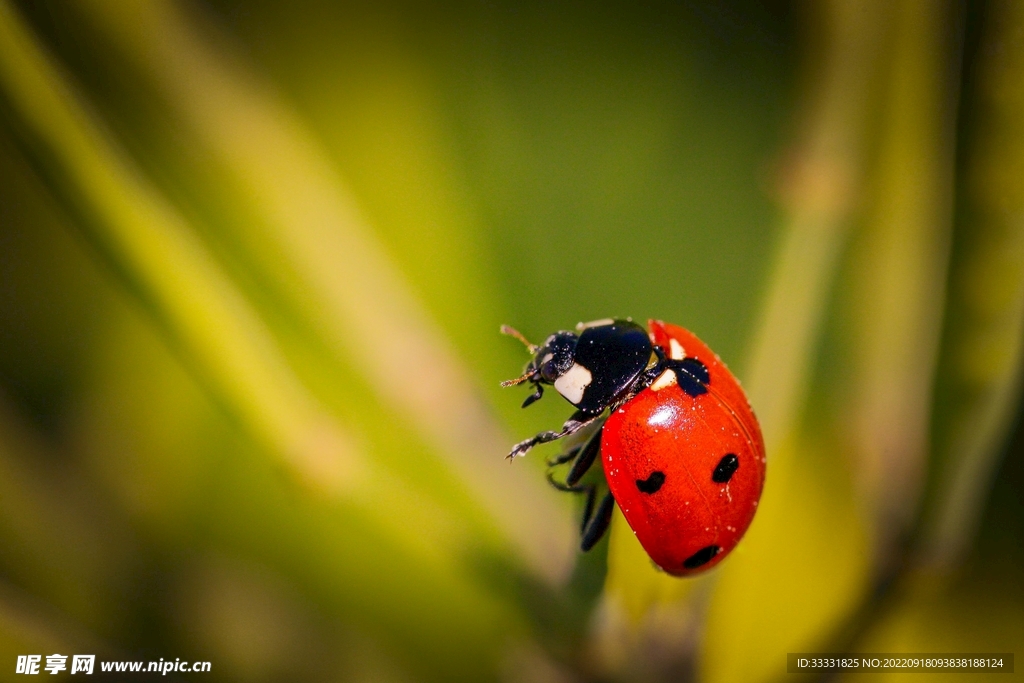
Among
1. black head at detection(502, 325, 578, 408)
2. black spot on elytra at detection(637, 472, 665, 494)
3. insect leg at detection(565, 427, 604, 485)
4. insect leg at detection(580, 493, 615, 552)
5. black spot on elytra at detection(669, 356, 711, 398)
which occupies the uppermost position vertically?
black head at detection(502, 325, 578, 408)

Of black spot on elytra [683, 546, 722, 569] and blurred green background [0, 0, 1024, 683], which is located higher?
blurred green background [0, 0, 1024, 683]

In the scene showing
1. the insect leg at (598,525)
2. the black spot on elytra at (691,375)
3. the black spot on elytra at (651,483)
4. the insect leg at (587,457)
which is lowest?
the insect leg at (598,525)

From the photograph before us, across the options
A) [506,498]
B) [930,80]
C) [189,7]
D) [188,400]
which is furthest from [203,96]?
[930,80]

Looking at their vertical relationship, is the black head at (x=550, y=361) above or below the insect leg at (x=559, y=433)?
above

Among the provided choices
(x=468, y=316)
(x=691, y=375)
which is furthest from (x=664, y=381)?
(x=468, y=316)

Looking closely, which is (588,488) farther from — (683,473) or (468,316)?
(468,316)
